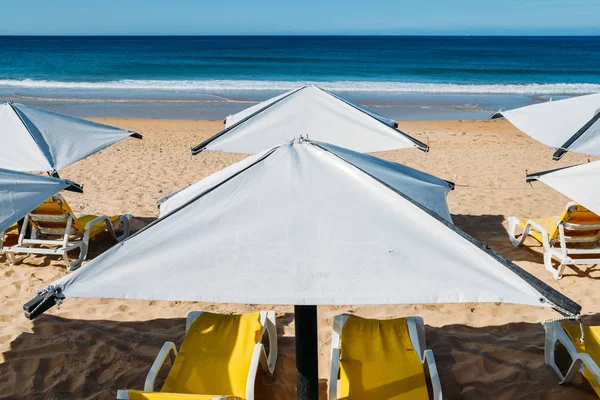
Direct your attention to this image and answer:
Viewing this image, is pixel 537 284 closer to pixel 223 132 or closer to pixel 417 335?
pixel 417 335

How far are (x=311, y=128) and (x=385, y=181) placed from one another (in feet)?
9.27

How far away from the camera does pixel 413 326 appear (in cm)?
359

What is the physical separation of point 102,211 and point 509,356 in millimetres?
5706

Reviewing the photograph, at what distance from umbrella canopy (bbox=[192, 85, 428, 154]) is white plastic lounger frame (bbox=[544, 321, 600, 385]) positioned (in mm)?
1900

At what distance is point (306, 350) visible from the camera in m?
→ 2.73

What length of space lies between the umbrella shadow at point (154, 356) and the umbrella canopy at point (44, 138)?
167 centimetres

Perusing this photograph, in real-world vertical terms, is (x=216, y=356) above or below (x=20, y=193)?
below

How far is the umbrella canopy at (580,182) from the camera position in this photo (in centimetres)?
382

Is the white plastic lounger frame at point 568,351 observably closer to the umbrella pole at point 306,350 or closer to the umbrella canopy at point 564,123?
the umbrella pole at point 306,350

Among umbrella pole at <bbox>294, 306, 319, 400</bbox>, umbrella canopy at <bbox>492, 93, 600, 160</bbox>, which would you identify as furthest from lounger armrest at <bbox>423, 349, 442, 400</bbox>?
umbrella canopy at <bbox>492, 93, 600, 160</bbox>

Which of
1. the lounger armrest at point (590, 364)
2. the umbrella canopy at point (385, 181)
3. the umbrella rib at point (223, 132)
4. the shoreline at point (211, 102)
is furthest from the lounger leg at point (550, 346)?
the shoreline at point (211, 102)

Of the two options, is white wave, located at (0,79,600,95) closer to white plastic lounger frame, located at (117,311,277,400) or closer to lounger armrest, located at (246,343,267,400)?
white plastic lounger frame, located at (117,311,277,400)

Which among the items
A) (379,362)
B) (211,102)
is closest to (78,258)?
(379,362)

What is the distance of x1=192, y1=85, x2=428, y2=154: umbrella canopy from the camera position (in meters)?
4.82
